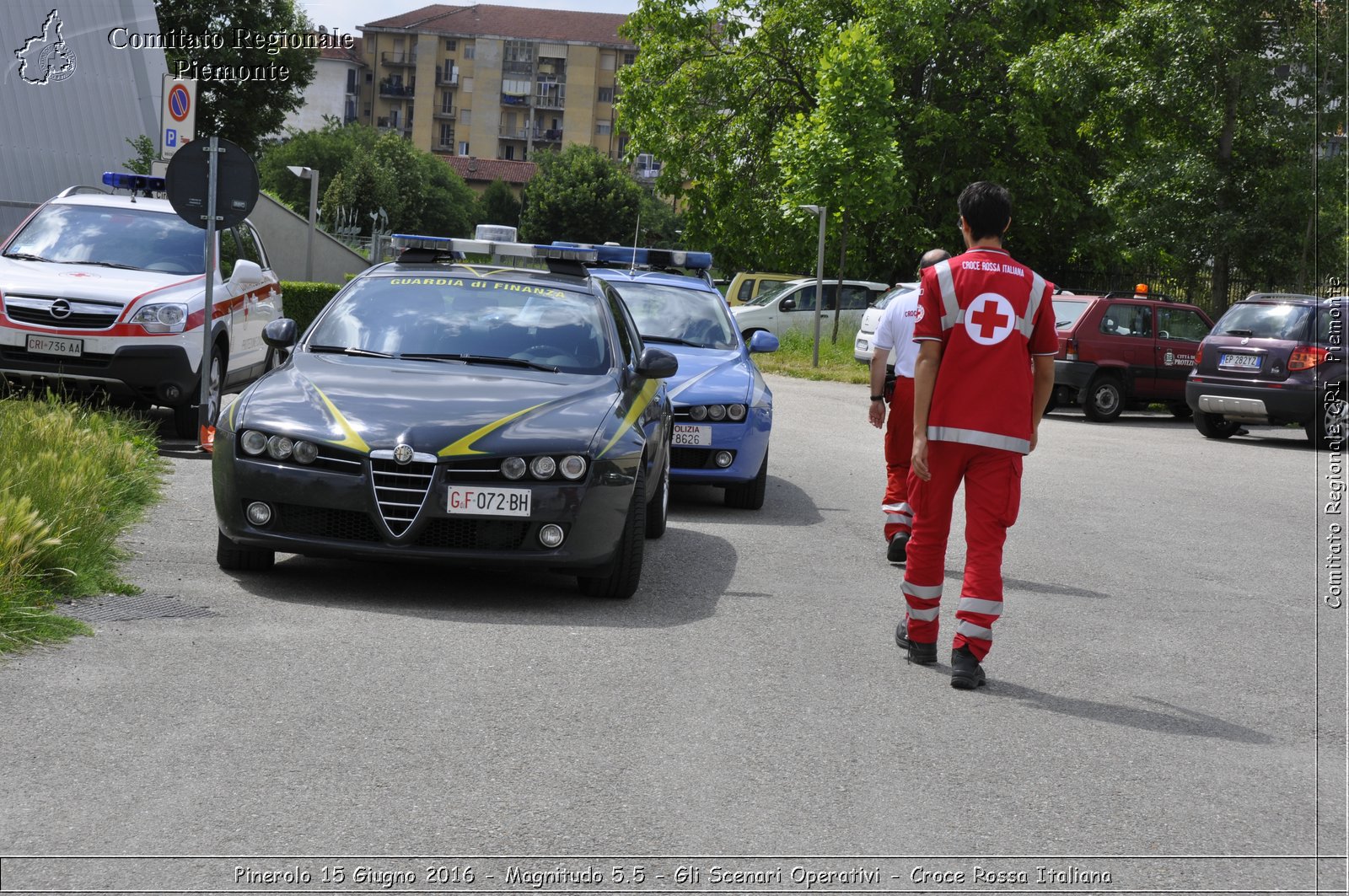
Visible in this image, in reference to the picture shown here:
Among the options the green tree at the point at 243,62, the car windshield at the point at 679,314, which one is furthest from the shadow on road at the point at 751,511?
the green tree at the point at 243,62

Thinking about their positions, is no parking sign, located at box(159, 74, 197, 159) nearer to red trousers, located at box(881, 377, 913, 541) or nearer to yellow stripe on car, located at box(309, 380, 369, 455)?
red trousers, located at box(881, 377, 913, 541)

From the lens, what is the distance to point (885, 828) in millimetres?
4457

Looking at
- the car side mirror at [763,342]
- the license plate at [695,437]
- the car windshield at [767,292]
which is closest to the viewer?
the license plate at [695,437]

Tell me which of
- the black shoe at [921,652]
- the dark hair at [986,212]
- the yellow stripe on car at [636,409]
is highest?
the dark hair at [986,212]

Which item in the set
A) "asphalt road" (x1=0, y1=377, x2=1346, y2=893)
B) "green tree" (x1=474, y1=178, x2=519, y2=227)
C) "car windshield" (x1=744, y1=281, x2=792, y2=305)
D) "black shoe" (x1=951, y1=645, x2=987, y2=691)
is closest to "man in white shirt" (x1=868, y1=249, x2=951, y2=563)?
"asphalt road" (x1=0, y1=377, x2=1346, y2=893)

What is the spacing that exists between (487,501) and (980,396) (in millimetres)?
2160

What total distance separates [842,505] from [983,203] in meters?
5.81

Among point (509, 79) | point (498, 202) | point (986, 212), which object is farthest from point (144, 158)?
point (509, 79)

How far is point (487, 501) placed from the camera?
23.4ft

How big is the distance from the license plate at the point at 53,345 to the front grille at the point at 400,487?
6.33m

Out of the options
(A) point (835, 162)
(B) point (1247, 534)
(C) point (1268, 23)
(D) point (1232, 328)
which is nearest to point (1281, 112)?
(C) point (1268, 23)

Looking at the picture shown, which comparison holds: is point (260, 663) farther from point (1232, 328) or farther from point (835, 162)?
point (835, 162)

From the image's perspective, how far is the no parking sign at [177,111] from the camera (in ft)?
66.7

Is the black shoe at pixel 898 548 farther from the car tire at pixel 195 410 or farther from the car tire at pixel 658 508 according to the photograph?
the car tire at pixel 195 410
